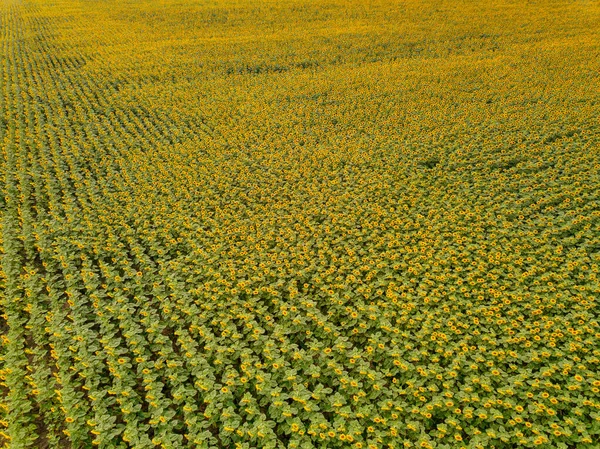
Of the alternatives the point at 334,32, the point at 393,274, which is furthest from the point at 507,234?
the point at 334,32

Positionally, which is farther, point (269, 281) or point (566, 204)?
point (566, 204)

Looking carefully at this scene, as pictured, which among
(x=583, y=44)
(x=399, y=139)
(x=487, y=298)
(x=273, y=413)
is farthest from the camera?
(x=583, y=44)

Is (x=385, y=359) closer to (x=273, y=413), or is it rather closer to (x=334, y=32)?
(x=273, y=413)

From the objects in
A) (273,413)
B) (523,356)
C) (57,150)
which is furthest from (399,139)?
(57,150)

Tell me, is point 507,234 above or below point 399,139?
below

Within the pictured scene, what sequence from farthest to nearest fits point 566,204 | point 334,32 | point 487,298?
point 334,32 → point 566,204 → point 487,298

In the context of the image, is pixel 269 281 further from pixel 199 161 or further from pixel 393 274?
pixel 199 161

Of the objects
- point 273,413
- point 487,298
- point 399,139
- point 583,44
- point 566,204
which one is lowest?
point 273,413
